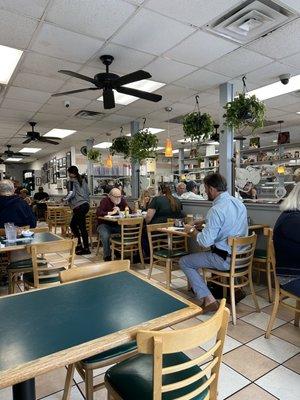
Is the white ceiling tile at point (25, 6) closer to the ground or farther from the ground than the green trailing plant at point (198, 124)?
farther from the ground

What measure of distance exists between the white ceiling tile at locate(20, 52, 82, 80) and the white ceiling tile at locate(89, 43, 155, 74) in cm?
37

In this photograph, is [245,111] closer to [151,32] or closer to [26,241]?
[151,32]

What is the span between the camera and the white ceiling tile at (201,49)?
346 cm

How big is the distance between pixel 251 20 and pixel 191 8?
73 centimetres

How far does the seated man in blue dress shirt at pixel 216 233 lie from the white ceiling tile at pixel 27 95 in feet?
12.8

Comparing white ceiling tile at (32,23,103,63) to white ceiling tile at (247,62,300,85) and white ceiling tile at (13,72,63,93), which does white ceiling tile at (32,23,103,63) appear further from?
white ceiling tile at (247,62,300,85)

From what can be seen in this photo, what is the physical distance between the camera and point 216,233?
2.96m

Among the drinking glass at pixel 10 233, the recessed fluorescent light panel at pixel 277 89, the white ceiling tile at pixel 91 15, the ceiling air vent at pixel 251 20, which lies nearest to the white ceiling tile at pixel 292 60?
the recessed fluorescent light panel at pixel 277 89

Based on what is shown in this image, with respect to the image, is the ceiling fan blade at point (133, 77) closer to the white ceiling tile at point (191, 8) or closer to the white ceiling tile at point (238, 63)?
the white ceiling tile at point (191, 8)

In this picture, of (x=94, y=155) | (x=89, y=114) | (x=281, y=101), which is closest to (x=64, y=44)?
(x=89, y=114)

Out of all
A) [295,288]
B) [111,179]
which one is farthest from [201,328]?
[111,179]

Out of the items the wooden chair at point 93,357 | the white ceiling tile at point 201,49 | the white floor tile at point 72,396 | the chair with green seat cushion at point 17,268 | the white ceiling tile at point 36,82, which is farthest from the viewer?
the white ceiling tile at point 36,82

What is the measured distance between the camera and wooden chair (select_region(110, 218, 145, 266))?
465cm

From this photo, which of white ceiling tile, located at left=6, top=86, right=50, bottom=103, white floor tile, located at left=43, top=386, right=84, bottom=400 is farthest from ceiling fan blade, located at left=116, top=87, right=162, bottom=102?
white floor tile, located at left=43, top=386, right=84, bottom=400
